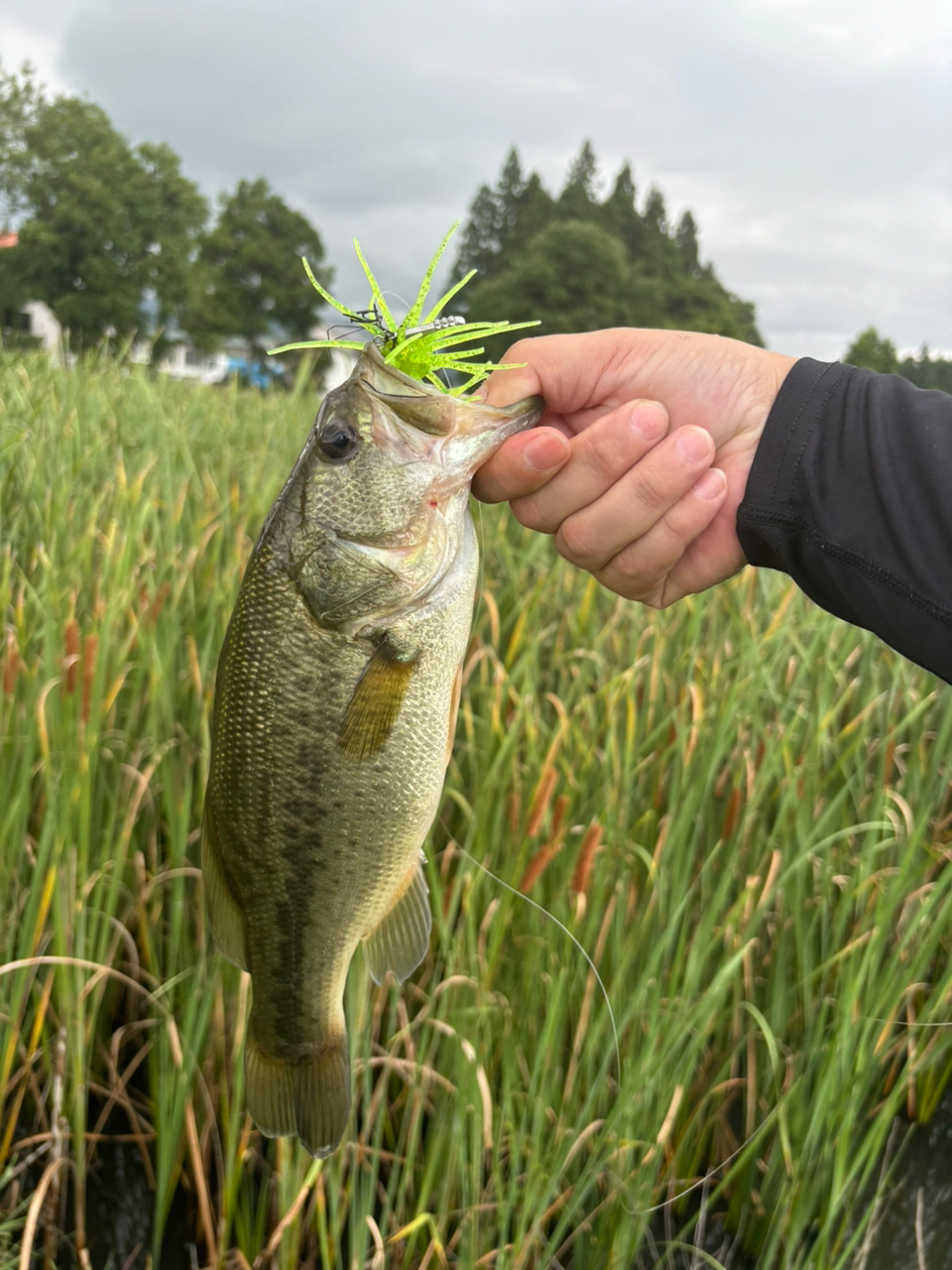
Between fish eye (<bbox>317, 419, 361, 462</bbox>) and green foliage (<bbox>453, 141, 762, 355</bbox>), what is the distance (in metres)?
46.6

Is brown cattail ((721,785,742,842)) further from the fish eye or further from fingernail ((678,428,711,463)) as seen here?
the fish eye

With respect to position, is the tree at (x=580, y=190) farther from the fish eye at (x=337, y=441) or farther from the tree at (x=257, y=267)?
the fish eye at (x=337, y=441)

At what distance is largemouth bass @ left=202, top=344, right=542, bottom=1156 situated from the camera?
4.14ft

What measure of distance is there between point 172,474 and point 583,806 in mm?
2241

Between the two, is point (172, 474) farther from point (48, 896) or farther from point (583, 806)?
point (583, 806)

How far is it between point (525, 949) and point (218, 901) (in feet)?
4.20

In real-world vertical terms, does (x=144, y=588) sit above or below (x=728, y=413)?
below

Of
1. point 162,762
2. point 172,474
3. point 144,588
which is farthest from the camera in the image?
point 172,474

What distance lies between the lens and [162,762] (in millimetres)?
2541

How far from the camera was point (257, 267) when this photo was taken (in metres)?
53.2

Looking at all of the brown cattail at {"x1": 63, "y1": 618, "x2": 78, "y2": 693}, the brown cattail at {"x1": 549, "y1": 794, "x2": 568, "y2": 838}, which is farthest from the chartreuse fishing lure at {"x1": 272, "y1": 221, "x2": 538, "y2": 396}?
the brown cattail at {"x1": 63, "y1": 618, "x2": 78, "y2": 693}

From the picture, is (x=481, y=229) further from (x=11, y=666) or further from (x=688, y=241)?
(x=11, y=666)

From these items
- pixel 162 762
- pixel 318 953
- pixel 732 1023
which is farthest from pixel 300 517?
pixel 732 1023

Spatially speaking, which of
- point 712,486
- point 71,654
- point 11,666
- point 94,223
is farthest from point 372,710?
point 94,223
